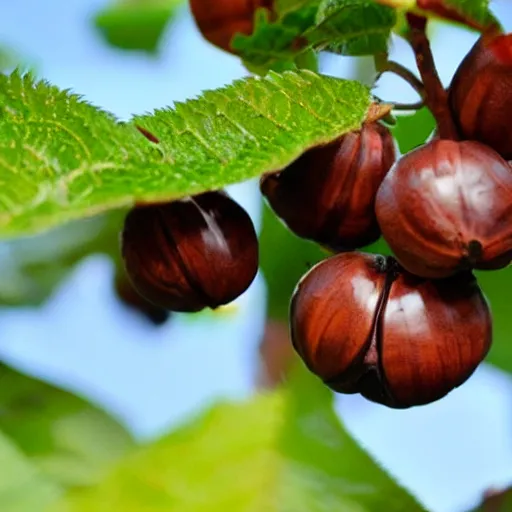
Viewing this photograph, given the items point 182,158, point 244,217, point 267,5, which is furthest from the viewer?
point 267,5

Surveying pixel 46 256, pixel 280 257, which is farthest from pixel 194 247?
pixel 46 256

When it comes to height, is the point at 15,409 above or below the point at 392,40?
below

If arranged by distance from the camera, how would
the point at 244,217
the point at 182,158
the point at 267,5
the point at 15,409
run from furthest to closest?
1. the point at 15,409
2. the point at 267,5
3. the point at 244,217
4. the point at 182,158

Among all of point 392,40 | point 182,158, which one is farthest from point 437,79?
point 182,158

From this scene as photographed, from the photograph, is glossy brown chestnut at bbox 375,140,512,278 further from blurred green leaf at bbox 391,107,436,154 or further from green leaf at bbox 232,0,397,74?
blurred green leaf at bbox 391,107,436,154

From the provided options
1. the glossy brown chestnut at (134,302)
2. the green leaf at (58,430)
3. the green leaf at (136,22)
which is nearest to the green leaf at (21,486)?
the green leaf at (58,430)

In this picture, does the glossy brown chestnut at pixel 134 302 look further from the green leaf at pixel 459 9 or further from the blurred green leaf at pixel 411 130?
the green leaf at pixel 459 9

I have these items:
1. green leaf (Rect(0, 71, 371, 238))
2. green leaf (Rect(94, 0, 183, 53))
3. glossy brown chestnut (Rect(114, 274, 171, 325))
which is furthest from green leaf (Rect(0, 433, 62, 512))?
green leaf (Rect(94, 0, 183, 53))

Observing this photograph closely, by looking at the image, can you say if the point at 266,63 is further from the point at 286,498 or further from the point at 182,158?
the point at 286,498
